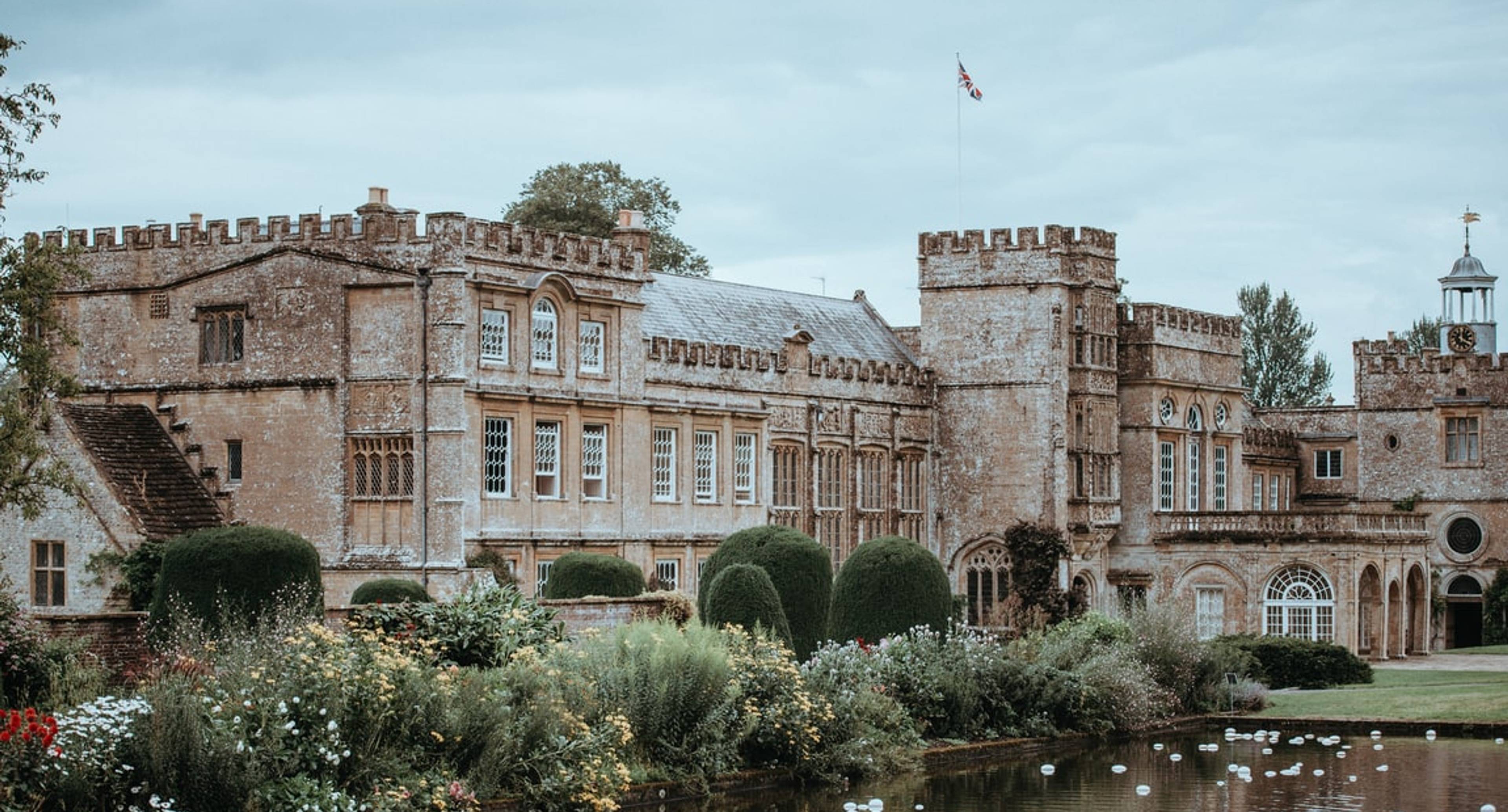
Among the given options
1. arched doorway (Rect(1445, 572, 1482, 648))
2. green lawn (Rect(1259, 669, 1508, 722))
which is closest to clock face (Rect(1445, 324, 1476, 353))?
arched doorway (Rect(1445, 572, 1482, 648))

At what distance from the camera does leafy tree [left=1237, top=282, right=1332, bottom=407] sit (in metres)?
80.6

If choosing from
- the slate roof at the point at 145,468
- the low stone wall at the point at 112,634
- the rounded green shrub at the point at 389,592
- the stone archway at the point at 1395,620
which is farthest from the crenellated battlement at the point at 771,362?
the low stone wall at the point at 112,634

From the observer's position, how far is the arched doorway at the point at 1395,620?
49.4 meters

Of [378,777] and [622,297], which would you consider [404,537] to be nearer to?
[622,297]

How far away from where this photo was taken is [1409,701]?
35156mm

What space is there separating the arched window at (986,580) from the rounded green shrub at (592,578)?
14.9 m

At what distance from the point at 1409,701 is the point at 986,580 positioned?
49.8 ft

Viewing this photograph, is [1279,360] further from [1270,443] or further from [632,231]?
[632,231]

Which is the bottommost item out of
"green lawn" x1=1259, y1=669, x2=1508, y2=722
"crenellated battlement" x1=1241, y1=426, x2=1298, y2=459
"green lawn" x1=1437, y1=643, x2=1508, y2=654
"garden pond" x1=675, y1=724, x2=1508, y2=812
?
"green lawn" x1=1437, y1=643, x2=1508, y2=654

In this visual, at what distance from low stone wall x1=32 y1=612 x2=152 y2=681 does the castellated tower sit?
27.2 meters

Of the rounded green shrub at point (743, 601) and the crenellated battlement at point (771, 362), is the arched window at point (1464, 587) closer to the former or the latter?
the crenellated battlement at point (771, 362)

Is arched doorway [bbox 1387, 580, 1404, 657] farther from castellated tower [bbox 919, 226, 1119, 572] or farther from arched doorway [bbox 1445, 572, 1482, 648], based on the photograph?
arched doorway [bbox 1445, 572, 1482, 648]

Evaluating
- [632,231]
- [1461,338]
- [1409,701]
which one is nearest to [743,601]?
[1409,701]

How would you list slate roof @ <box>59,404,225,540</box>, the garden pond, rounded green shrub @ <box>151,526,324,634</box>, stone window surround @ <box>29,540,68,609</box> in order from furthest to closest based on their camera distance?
slate roof @ <box>59,404,225,540</box>, stone window surround @ <box>29,540,68,609</box>, rounded green shrub @ <box>151,526,324,634</box>, the garden pond
